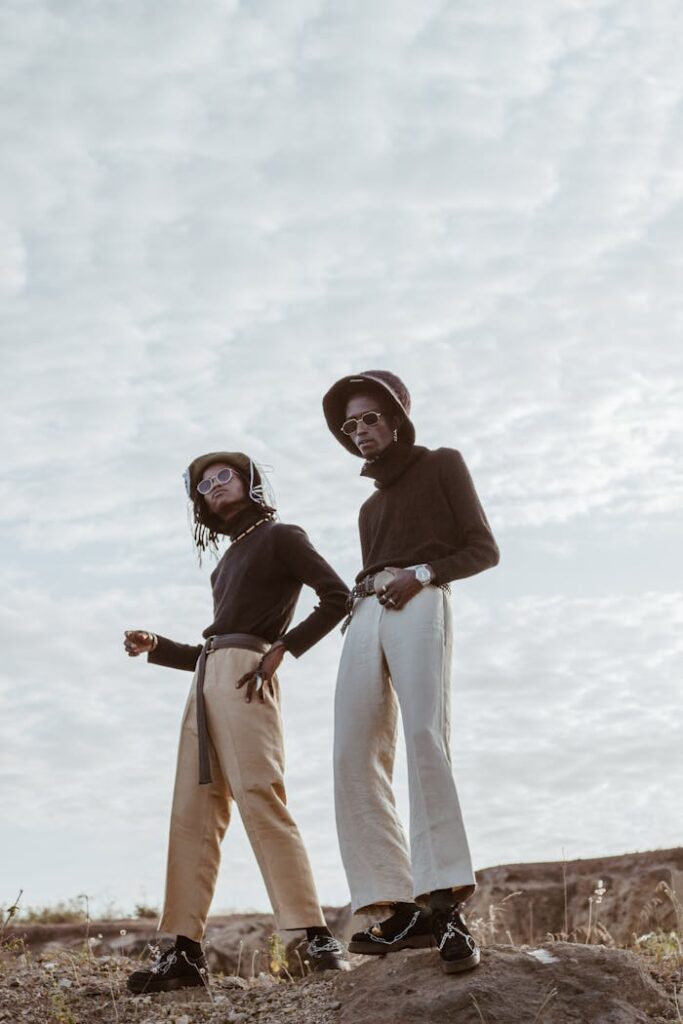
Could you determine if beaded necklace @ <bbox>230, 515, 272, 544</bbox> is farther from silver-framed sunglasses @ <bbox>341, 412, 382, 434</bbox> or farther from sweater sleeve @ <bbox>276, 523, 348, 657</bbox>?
silver-framed sunglasses @ <bbox>341, 412, 382, 434</bbox>

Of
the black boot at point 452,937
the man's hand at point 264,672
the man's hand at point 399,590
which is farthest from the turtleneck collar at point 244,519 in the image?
the black boot at point 452,937

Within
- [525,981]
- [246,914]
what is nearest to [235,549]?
[525,981]

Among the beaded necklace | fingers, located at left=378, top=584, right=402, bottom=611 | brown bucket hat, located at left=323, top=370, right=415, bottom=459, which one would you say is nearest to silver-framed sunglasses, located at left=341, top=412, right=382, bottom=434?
brown bucket hat, located at left=323, top=370, right=415, bottom=459

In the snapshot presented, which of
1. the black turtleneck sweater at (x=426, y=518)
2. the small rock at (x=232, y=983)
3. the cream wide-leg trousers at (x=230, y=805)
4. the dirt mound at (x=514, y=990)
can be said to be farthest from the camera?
the small rock at (x=232, y=983)

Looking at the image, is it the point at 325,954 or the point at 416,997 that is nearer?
the point at 416,997

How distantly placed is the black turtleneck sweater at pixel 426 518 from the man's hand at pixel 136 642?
4.56 ft

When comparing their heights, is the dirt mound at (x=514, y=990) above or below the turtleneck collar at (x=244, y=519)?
below

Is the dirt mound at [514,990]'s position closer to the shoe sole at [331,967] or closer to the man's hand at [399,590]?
the shoe sole at [331,967]

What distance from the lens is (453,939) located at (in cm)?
479

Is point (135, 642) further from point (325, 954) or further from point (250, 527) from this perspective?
point (325, 954)

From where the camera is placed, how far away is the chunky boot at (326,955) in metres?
5.66

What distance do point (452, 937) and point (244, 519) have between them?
2552 millimetres

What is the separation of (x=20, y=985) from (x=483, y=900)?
4.35 metres

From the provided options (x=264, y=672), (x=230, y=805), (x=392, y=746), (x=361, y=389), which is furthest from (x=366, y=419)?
(x=230, y=805)
